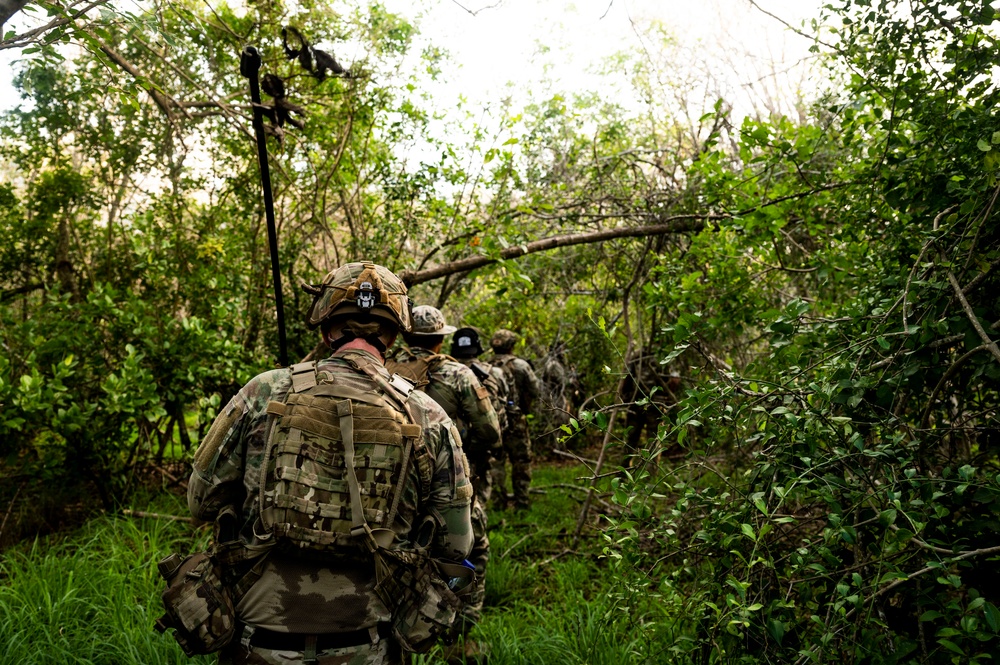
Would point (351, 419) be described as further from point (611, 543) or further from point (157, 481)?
point (157, 481)

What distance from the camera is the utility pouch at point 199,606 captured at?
1942 mm

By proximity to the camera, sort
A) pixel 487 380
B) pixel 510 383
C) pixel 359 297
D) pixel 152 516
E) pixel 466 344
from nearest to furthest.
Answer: pixel 359 297 < pixel 152 516 < pixel 487 380 < pixel 466 344 < pixel 510 383

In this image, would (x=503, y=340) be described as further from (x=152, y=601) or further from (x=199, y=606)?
(x=199, y=606)

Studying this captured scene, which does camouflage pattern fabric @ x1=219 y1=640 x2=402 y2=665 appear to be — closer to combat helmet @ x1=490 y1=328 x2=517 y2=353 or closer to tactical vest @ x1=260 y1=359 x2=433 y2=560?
tactical vest @ x1=260 y1=359 x2=433 y2=560

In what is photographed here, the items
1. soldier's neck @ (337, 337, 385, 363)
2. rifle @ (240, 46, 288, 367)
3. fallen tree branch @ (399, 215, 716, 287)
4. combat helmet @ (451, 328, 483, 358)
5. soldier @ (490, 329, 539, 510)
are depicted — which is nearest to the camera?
soldier's neck @ (337, 337, 385, 363)

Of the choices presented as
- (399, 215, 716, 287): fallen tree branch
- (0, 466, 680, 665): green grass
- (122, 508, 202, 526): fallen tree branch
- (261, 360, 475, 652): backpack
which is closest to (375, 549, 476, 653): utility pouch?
(261, 360, 475, 652): backpack

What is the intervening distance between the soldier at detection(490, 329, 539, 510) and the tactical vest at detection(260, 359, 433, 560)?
4477 mm

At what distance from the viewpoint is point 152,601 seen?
3.56 metres

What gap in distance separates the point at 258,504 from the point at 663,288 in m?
2.64

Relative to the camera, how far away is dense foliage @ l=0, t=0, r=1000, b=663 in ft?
6.81

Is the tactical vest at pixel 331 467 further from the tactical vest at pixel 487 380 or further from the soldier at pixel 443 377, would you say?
the tactical vest at pixel 487 380

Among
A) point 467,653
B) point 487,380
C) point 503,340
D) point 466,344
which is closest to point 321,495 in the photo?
point 467,653

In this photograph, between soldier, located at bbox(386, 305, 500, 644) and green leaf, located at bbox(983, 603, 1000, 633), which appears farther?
soldier, located at bbox(386, 305, 500, 644)

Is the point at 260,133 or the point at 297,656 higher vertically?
the point at 260,133
